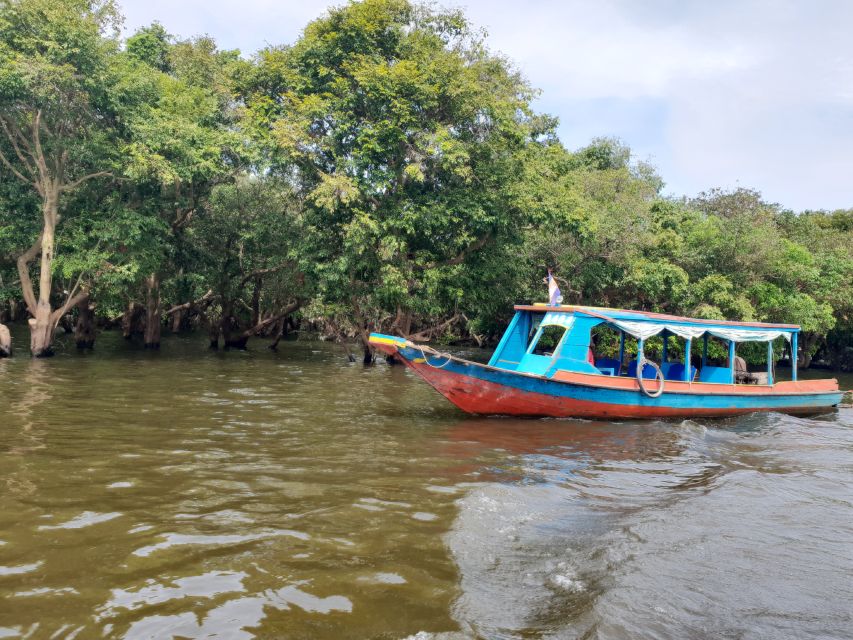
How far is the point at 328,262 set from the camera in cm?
1861

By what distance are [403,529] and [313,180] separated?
51.3ft

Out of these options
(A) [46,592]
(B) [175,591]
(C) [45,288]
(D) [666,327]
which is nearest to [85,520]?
(A) [46,592]

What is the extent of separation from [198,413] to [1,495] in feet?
15.5

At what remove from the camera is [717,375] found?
13.8 metres

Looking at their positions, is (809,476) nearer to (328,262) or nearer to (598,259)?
(328,262)

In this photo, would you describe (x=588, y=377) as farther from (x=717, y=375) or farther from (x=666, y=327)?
(x=717, y=375)

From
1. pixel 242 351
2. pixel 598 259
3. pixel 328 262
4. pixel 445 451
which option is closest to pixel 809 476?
pixel 445 451

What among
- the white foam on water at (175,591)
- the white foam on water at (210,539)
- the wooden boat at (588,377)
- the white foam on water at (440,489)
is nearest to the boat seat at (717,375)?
the wooden boat at (588,377)

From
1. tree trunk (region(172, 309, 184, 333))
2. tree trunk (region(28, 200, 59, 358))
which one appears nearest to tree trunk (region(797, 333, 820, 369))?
tree trunk (region(28, 200, 59, 358))

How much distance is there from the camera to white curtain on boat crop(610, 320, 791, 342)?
1170 centimetres

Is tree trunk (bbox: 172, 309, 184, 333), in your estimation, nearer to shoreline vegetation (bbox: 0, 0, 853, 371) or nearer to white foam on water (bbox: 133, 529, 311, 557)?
shoreline vegetation (bbox: 0, 0, 853, 371)

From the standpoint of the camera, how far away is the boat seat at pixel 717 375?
13.6 metres

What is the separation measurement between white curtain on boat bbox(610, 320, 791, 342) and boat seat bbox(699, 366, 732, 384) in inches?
32.2

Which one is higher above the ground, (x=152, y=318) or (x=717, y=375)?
(x=152, y=318)
